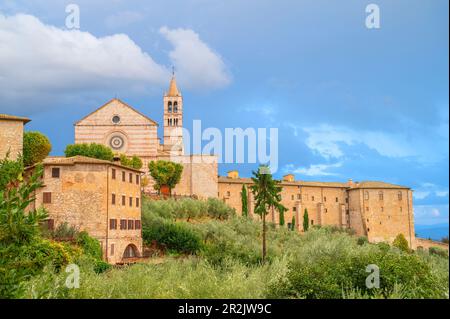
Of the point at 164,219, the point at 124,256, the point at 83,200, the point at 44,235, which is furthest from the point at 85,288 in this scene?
the point at 164,219

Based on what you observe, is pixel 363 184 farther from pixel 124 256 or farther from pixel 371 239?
pixel 124 256

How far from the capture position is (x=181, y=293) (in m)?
16.2

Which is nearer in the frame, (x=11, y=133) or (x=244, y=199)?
(x=11, y=133)

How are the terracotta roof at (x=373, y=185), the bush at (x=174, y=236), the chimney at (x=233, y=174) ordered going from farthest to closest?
the terracotta roof at (x=373, y=185)
the chimney at (x=233, y=174)
the bush at (x=174, y=236)

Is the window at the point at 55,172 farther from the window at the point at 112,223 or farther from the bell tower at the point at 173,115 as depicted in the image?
the bell tower at the point at 173,115

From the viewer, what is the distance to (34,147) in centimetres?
3700

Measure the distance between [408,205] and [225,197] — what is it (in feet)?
81.0

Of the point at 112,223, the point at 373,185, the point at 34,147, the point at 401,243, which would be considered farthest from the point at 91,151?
the point at 373,185

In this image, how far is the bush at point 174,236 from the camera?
37750mm

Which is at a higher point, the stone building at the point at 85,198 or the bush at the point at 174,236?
the stone building at the point at 85,198

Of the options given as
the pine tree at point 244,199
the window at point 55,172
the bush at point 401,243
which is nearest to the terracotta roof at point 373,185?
the bush at point 401,243

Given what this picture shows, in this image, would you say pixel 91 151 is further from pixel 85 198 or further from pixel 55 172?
pixel 85 198

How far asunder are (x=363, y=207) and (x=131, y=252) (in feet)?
140

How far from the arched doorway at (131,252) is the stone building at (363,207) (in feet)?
119
